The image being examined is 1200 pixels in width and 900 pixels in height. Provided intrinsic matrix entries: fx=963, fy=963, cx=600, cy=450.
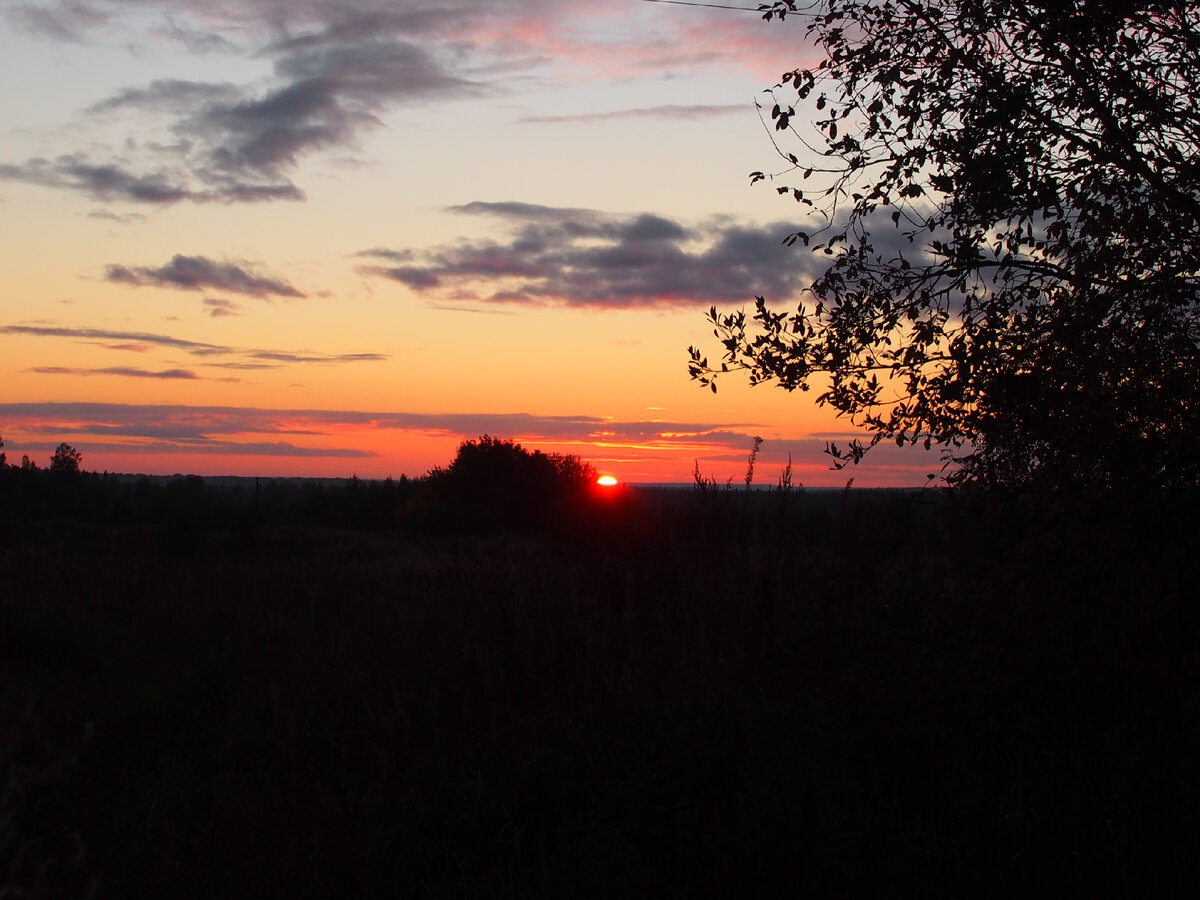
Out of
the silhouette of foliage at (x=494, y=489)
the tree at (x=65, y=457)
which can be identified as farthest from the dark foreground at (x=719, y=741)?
the tree at (x=65, y=457)

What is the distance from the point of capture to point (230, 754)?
23.1 ft

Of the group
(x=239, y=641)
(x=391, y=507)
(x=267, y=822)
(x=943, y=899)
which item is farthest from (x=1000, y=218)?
(x=391, y=507)

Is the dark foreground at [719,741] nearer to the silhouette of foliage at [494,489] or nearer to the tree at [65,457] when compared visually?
the silhouette of foliage at [494,489]

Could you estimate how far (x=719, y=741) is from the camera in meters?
5.68

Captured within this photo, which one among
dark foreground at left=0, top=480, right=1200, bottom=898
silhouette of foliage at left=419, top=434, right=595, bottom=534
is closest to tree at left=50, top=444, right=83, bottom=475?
silhouette of foliage at left=419, top=434, right=595, bottom=534

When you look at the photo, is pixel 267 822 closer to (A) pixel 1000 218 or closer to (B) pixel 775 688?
(B) pixel 775 688

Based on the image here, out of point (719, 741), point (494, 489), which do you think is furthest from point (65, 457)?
point (719, 741)

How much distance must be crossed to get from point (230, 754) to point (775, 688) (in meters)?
3.99

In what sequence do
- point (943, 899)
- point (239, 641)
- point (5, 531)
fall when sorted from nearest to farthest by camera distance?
point (943, 899)
point (239, 641)
point (5, 531)

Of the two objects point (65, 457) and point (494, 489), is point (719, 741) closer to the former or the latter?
point (494, 489)

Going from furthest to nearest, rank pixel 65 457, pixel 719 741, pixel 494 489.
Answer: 1. pixel 65 457
2. pixel 494 489
3. pixel 719 741

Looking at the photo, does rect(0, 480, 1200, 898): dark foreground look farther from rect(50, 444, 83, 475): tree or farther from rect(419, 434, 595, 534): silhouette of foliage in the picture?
rect(50, 444, 83, 475): tree

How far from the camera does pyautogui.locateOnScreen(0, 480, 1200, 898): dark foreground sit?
462 cm

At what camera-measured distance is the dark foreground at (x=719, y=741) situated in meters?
4.62
